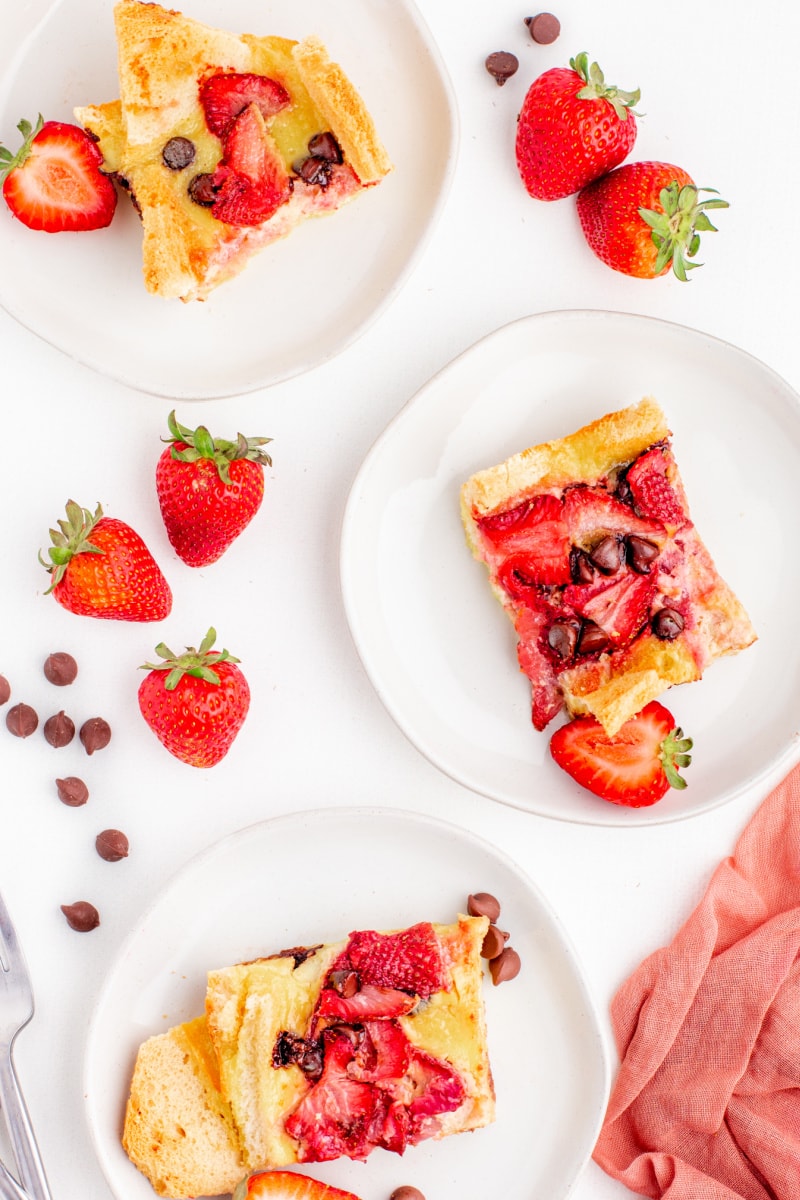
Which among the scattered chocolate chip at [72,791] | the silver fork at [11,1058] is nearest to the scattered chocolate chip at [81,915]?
the silver fork at [11,1058]

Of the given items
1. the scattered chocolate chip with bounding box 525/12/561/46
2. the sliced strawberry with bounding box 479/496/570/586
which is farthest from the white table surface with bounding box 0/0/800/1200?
the sliced strawberry with bounding box 479/496/570/586

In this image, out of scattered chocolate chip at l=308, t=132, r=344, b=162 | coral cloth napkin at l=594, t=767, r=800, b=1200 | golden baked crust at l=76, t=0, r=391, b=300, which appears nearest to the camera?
golden baked crust at l=76, t=0, r=391, b=300

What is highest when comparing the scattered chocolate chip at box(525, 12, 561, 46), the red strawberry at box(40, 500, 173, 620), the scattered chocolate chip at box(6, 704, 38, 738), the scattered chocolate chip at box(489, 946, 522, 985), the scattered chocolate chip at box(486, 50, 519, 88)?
the scattered chocolate chip at box(525, 12, 561, 46)

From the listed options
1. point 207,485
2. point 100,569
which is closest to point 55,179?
point 207,485

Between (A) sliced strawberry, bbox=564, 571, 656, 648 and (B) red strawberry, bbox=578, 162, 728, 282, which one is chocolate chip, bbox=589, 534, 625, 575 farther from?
(B) red strawberry, bbox=578, 162, 728, 282

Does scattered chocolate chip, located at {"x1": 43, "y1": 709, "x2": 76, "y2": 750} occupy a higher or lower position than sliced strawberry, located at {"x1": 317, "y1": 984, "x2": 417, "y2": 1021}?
higher

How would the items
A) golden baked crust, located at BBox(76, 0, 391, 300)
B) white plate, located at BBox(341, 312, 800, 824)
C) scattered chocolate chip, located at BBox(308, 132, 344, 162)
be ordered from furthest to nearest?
white plate, located at BBox(341, 312, 800, 824) < scattered chocolate chip, located at BBox(308, 132, 344, 162) < golden baked crust, located at BBox(76, 0, 391, 300)

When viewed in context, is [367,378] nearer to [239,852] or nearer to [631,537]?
[631,537]
